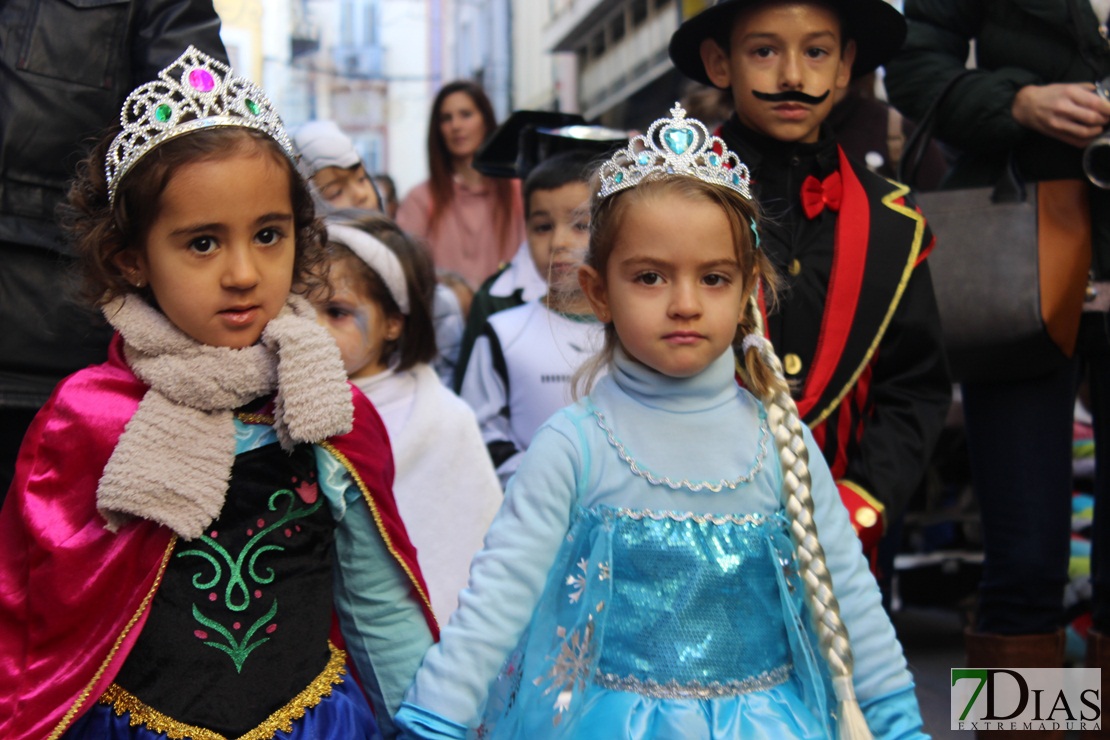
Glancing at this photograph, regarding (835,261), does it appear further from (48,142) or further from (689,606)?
(48,142)

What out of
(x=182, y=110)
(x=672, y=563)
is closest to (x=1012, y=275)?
(x=672, y=563)

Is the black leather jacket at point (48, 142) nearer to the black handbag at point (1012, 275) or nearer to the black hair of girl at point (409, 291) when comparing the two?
the black hair of girl at point (409, 291)

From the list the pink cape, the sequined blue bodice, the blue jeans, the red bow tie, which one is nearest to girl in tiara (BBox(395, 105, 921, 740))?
the sequined blue bodice

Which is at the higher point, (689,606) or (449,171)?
(449,171)

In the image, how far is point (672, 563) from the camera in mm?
2404

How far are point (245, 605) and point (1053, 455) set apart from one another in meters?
2.41

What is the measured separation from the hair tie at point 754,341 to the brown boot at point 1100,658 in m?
1.67

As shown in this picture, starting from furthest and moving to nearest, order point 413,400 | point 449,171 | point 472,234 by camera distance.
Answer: point 449,171
point 472,234
point 413,400

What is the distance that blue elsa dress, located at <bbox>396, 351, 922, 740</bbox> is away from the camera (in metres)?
2.33

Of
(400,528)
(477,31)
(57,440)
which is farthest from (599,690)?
(477,31)

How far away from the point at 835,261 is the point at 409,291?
1372 millimetres

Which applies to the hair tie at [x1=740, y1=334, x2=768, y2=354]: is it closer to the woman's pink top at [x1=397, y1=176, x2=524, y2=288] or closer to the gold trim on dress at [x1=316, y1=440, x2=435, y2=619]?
the gold trim on dress at [x1=316, y1=440, x2=435, y2=619]

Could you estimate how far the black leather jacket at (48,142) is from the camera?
289 cm

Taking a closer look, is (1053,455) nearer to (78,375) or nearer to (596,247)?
(596,247)
